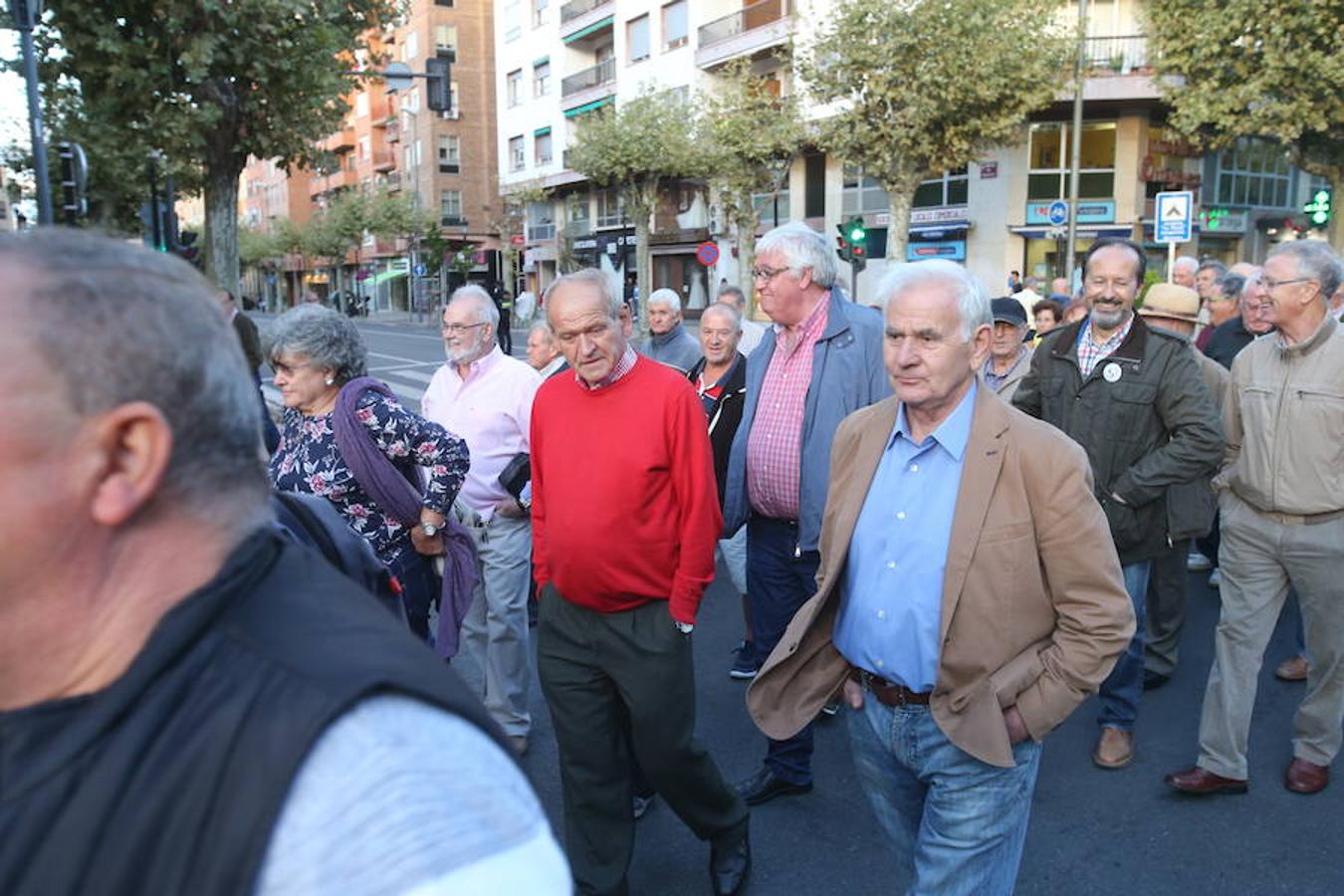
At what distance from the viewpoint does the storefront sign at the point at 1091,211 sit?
2908 cm

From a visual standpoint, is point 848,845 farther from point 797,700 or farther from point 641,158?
point 641,158

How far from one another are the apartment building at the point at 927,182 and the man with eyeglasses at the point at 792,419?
22.7 meters

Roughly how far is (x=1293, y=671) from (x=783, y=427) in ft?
10.4

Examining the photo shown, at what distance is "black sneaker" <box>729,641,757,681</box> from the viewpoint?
5.07 m

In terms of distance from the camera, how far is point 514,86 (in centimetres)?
4916

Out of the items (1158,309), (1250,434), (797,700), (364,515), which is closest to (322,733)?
(797,700)

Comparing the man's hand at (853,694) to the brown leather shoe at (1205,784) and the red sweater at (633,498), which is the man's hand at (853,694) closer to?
the red sweater at (633,498)

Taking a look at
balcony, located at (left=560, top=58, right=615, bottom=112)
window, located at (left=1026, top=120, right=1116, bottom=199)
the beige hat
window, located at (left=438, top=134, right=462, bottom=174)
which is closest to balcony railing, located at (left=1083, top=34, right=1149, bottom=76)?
window, located at (left=1026, top=120, right=1116, bottom=199)

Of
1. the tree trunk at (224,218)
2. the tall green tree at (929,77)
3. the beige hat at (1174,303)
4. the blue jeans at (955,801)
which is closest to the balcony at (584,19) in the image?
the tall green tree at (929,77)

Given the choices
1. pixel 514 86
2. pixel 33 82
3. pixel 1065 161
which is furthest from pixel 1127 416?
pixel 514 86

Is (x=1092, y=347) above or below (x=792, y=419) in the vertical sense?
above

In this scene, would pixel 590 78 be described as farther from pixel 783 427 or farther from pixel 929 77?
pixel 783 427

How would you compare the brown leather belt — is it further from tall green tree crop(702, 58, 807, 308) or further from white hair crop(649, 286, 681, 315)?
tall green tree crop(702, 58, 807, 308)

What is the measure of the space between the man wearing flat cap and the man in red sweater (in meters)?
2.95
